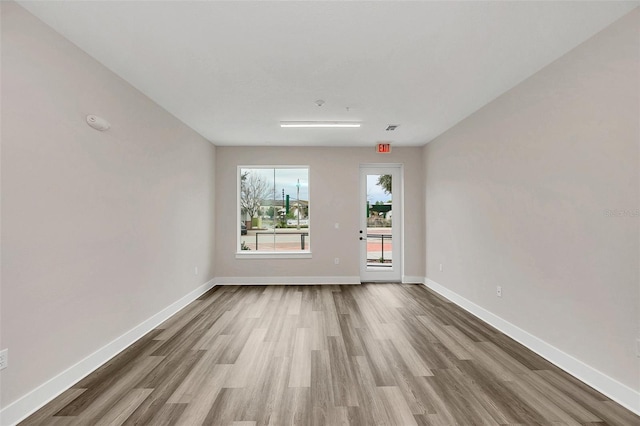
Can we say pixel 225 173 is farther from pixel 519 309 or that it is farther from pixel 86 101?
pixel 519 309

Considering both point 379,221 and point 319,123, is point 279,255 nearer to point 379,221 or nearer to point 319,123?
point 379,221

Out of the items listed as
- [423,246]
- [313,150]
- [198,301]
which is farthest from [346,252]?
[198,301]

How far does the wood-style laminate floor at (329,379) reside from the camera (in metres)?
1.92

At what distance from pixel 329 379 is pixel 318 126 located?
129 inches

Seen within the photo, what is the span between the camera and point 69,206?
227 centimetres

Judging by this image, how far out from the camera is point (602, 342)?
2.20m

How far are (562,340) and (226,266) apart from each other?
506 cm

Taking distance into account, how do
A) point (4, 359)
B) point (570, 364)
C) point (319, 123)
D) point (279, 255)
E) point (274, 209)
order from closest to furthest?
1. point (4, 359)
2. point (570, 364)
3. point (319, 123)
4. point (279, 255)
5. point (274, 209)

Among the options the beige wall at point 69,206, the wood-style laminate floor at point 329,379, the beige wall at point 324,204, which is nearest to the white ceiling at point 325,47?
the beige wall at point 69,206

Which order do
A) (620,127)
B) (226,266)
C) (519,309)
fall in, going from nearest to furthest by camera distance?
1. (620,127)
2. (519,309)
3. (226,266)

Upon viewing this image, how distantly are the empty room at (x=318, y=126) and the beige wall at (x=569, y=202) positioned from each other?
2 centimetres

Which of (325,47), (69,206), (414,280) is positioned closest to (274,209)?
(414,280)

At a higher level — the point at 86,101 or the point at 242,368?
the point at 86,101

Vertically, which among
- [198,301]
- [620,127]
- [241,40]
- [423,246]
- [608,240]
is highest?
[241,40]
